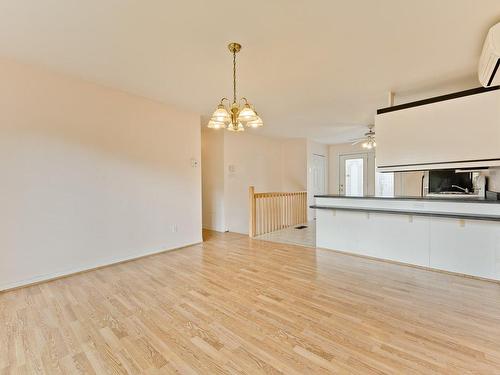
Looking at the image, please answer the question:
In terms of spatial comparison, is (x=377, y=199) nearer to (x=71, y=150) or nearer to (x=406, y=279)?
(x=406, y=279)

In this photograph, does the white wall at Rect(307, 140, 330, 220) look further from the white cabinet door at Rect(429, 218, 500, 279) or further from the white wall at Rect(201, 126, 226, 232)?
the white cabinet door at Rect(429, 218, 500, 279)

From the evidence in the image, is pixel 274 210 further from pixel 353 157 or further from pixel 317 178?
pixel 353 157

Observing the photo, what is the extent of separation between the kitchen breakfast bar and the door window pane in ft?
13.6

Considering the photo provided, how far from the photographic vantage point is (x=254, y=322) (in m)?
2.01

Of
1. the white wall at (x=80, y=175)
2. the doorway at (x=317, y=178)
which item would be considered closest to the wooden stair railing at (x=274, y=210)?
the doorway at (x=317, y=178)

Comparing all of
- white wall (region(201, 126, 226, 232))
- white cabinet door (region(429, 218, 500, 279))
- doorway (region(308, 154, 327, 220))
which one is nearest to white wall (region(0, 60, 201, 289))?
white wall (region(201, 126, 226, 232))

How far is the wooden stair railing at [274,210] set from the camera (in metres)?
5.36

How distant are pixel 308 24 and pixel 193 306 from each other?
2851mm

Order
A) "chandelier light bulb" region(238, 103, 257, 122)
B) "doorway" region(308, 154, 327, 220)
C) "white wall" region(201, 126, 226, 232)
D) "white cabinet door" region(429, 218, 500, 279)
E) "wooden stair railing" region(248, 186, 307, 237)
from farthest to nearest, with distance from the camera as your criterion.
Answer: "doorway" region(308, 154, 327, 220) → "white wall" region(201, 126, 226, 232) → "wooden stair railing" region(248, 186, 307, 237) → "white cabinet door" region(429, 218, 500, 279) → "chandelier light bulb" region(238, 103, 257, 122)

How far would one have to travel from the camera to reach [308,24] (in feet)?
6.72

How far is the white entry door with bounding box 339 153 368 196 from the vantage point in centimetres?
769

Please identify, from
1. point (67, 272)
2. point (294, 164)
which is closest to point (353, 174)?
point (294, 164)

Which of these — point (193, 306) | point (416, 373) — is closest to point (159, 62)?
point (193, 306)

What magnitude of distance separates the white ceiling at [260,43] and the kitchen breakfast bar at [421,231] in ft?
5.81
